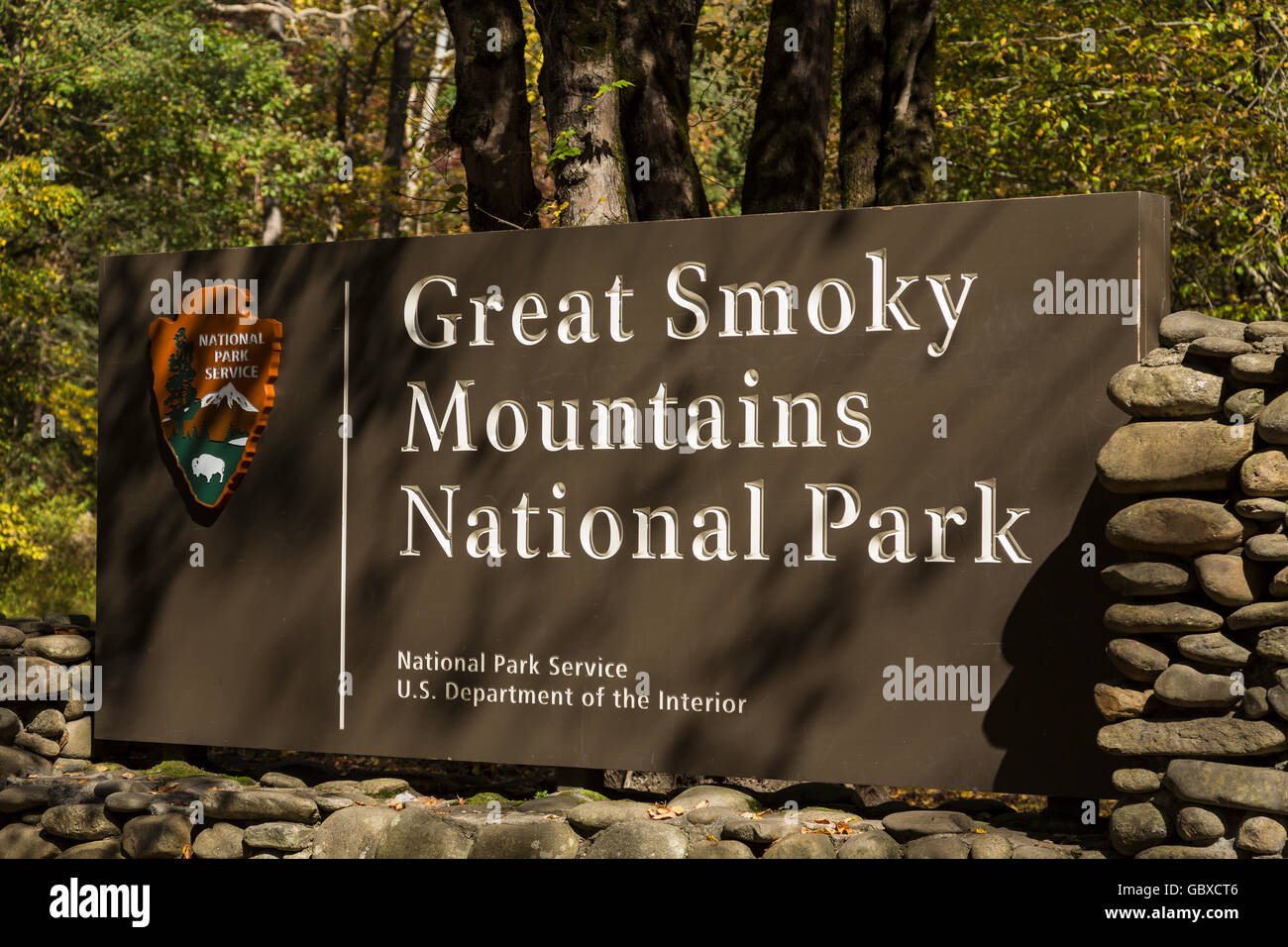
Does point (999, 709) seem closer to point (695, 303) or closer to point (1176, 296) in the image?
point (695, 303)

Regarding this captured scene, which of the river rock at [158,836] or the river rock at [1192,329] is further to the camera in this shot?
the river rock at [158,836]

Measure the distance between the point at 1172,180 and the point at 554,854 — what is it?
11098mm

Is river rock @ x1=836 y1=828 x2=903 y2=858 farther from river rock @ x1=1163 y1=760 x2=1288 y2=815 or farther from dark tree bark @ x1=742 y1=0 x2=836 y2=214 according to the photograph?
dark tree bark @ x1=742 y1=0 x2=836 y2=214

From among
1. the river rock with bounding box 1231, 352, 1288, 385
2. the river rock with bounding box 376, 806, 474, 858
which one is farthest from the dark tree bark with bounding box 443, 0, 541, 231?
the river rock with bounding box 1231, 352, 1288, 385

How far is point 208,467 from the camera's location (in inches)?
273

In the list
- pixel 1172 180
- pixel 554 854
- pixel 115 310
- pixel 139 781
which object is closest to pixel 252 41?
pixel 1172 180

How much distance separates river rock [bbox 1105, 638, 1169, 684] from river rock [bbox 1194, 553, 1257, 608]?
11.3 inches

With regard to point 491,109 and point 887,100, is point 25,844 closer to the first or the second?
point 491,109

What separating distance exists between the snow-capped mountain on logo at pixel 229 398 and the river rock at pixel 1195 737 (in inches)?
166

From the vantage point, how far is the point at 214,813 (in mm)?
6152

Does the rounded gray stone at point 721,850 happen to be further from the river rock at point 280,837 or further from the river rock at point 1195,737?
the river rock at point 280,837

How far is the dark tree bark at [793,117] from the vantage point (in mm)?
9305

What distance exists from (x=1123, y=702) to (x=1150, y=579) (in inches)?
17.9

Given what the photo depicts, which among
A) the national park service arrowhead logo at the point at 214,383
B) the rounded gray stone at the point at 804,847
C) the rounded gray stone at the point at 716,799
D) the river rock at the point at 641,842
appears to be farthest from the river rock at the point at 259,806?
the rounded gray stone at the point at 804,847
